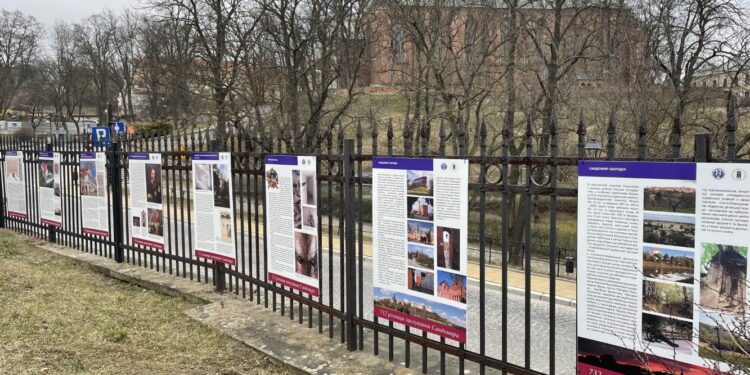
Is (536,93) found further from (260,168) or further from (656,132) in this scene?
(260,168)

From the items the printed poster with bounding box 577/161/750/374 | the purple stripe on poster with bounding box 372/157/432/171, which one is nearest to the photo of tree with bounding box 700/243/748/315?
the printed poster with bounding box 577/161/750/374

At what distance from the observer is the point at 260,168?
20.1 feet

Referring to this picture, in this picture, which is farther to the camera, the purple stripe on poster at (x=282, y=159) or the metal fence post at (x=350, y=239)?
the purple stripe on poster at (x=282, y=159)

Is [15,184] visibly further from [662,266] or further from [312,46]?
[312,46]

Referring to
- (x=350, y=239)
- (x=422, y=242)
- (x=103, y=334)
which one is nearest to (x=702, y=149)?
(x=422, y=242)

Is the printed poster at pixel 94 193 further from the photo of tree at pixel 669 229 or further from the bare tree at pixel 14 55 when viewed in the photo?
the bare tree at pixel 14 55

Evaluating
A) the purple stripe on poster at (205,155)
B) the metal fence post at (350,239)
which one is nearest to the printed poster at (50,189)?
the purple stripe on poster at (205,155)

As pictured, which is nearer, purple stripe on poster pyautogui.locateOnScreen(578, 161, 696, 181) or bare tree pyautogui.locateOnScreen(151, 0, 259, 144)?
purple stripe on poster pyautogui.locateOnScreen(578, 161, 696, 181)

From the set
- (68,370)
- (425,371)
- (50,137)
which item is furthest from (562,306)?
(50,137)

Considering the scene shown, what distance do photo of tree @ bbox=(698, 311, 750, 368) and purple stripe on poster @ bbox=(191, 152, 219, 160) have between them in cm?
514

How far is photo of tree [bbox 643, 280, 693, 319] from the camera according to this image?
3006 millimetres

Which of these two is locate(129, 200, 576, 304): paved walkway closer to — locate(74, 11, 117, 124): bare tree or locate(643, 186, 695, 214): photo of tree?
locate(643, 186, 695, 214): photo of tree

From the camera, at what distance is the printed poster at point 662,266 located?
284 centimetres

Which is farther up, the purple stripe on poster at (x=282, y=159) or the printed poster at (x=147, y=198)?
the purple stripe on poster at (x=282, y=159)
